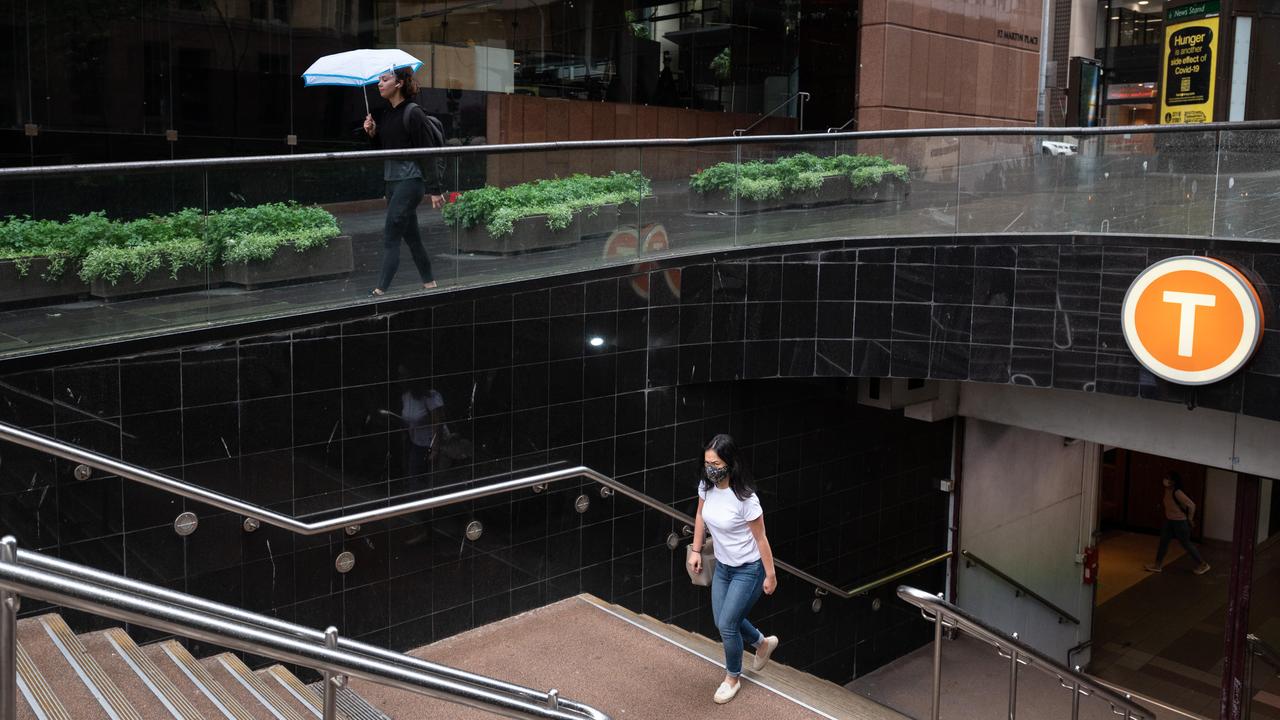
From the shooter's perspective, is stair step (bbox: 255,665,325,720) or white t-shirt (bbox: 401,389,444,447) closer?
stair step (bbox: 255,665,325,720)

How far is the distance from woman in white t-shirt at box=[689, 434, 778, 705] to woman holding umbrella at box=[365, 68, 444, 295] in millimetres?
2413

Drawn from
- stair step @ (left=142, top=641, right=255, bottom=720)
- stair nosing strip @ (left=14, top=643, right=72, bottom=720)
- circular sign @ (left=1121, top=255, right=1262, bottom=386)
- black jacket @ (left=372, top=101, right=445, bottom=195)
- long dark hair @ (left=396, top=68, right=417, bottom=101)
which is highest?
long dark hair @ (left=396, top=68, right=417, bottom=101)

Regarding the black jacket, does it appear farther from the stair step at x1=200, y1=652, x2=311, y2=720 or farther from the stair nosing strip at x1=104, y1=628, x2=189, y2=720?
the stair nosing strip at x1=104, y1=628, x2=189, y2=720

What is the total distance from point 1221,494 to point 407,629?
15250 millimetres

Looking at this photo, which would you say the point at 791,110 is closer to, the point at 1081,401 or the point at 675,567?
the point at 1081,401

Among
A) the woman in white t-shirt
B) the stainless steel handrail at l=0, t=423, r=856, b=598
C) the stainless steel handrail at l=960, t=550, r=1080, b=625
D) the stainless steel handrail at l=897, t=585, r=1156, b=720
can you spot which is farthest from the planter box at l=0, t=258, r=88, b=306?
→ the stainless steel handrail at l=960, t=550, r=1080, b=625

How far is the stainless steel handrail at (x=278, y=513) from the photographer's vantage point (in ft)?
18.2

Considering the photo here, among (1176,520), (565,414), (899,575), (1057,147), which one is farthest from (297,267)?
(1176,520)

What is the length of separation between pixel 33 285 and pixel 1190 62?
1456cm

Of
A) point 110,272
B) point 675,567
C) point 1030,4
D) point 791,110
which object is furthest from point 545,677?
point 1030,4

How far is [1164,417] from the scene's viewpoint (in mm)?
9703

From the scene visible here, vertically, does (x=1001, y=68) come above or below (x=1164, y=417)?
above

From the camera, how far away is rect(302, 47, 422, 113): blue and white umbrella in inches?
299

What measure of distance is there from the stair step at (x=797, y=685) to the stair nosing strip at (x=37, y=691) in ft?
11.8
